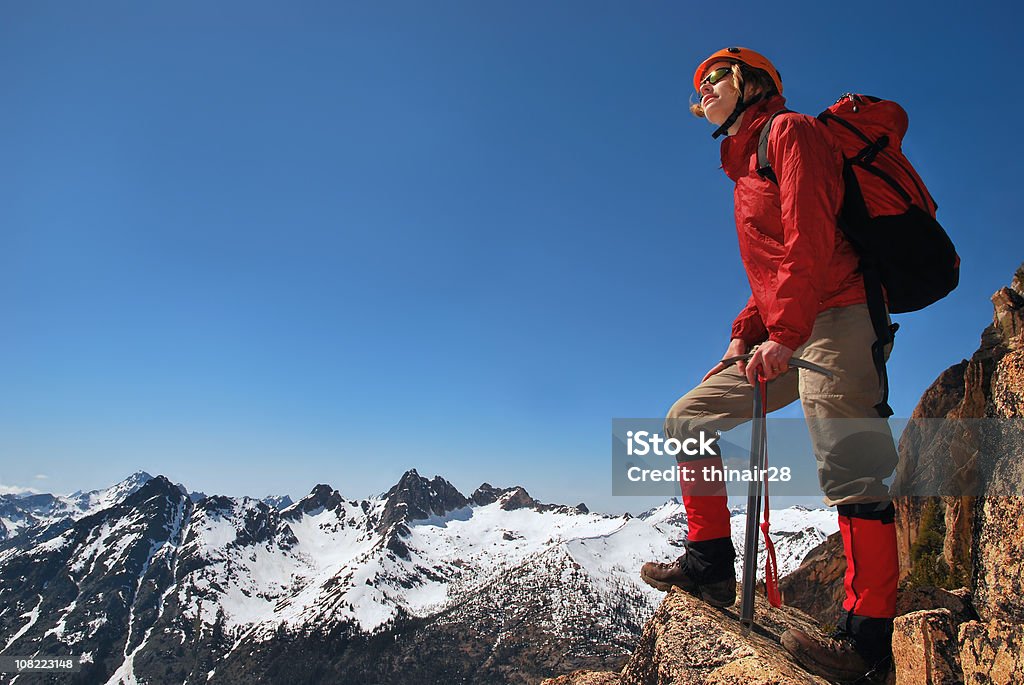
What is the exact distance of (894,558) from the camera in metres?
4.40

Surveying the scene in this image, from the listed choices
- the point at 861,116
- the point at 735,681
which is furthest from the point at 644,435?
the point at 861,116

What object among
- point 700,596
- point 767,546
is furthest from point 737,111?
point 700,596

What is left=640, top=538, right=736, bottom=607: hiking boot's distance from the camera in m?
5.21

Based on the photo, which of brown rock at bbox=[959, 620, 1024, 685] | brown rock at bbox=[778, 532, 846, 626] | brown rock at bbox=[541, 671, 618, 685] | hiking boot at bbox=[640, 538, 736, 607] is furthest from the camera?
brown rock at bbox=[778, 532, 846, 626]

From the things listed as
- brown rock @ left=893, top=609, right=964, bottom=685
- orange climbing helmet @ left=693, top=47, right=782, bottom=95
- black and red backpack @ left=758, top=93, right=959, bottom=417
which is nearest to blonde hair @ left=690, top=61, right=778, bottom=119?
orange climbing helmet @ left=693, top=47, right=782, bottom=95

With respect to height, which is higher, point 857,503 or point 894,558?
point 857,503

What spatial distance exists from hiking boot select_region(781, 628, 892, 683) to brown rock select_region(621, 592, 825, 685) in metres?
0.13

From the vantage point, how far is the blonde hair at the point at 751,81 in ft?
17.9

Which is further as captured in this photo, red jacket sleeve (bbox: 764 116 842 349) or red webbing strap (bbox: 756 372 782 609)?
red webbing strap (bbox: 756 372 782 609)

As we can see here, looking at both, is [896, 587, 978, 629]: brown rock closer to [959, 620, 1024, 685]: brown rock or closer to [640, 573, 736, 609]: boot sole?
[959, 620, 1024, 685]: brown rock

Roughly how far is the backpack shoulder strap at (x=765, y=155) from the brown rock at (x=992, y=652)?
3.65 metres

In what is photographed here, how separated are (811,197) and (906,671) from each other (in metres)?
3.57

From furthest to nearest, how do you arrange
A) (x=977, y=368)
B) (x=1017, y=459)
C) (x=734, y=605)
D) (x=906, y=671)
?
1. (x=977, y=368)
2. (x=734, y=605)
3. (x=1017, y=459)
4. (x=906, y=671)

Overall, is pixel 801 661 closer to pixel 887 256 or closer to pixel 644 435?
pixel 644 435
